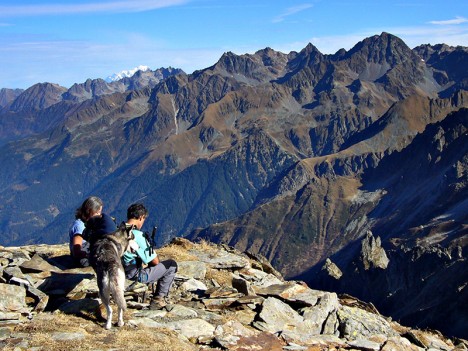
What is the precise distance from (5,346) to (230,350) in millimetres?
6410

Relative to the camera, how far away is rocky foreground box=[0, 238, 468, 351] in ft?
55.1

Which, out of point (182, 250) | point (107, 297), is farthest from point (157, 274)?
point (182, 250)

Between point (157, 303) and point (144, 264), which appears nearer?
point (157, 303)

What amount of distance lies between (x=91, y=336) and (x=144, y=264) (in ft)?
14.8

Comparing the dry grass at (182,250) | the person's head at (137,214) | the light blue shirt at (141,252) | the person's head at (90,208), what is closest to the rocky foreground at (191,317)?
the dry grass at (182,250)

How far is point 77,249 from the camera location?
2322 cm

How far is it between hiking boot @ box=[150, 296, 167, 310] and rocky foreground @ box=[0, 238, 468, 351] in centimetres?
22

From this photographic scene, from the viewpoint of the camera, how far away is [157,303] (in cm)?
2064

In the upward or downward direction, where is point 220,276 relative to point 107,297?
downward

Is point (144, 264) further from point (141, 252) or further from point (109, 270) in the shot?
point (109, 270)

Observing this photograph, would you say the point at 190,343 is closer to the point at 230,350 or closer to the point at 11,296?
the point at 230,350

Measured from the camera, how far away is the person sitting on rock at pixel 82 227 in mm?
21500

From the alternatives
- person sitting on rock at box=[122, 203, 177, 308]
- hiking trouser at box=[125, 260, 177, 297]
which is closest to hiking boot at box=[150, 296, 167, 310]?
person sitting on rock at box=[122, 203, 177, 308]

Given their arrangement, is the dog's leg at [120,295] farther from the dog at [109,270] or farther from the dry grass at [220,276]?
the dry grass at [220,276]
